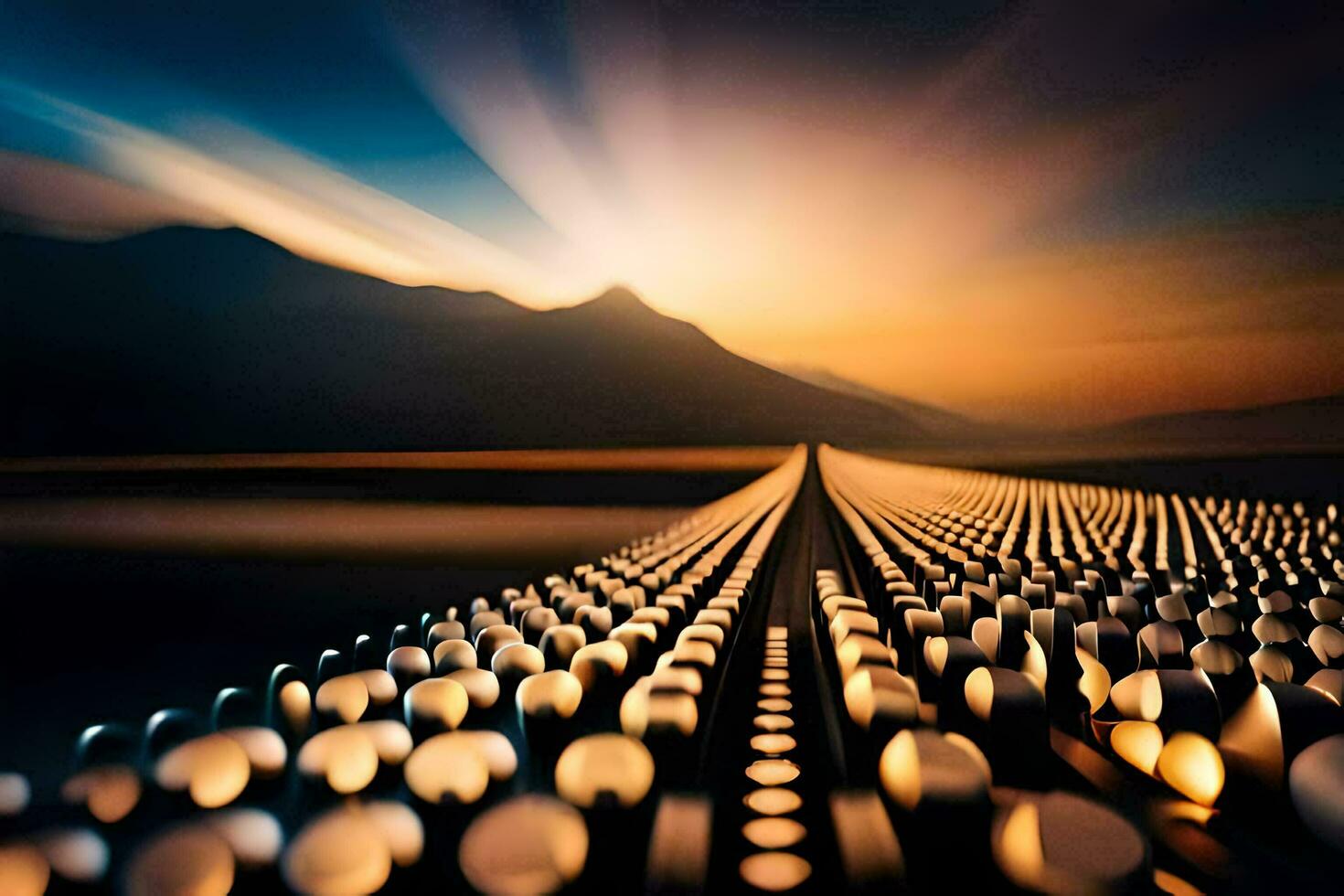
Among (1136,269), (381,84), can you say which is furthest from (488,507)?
(1136,269)

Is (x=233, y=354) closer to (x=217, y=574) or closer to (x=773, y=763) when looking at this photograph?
(x=217, y=574)

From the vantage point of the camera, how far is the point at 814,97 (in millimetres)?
4598

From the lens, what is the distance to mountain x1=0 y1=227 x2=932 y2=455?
6.50 m

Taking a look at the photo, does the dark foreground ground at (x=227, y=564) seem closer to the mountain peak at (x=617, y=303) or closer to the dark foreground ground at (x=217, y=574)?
the dark foreground ground at (x=217, y=574)

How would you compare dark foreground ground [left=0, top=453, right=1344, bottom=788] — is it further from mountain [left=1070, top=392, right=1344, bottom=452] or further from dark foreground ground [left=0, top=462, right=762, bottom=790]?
mountain [left=1070, top=392, right=1344, bottom=452]

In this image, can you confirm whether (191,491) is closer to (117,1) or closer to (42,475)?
(42,475)

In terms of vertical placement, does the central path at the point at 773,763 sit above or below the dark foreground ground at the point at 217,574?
above

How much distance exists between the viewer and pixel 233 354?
26.5 ft

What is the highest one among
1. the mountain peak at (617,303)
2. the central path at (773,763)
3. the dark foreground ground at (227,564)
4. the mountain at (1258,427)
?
the mountain peak at (617,303)

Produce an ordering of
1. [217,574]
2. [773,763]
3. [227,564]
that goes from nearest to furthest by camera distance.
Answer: [773,763] < [217,574] < [227,564]

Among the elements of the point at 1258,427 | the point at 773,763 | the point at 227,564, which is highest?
the point at 1258,427

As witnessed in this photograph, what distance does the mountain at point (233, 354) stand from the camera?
650cm

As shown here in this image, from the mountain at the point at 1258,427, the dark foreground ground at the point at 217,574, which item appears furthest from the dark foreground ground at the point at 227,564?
the mountain at the point at 1258,427

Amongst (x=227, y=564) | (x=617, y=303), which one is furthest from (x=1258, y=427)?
(x=617, y=303)
